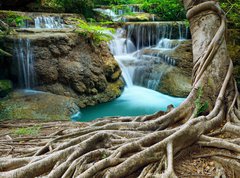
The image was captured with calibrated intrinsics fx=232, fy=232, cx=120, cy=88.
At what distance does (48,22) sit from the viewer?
38.5ft

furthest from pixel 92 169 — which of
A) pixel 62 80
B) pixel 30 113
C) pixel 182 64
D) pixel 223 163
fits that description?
pixel 182 64

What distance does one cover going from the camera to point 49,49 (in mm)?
8859

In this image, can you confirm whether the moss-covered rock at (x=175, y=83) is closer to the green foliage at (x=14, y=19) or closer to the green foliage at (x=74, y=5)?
the green foliage at (x=14, y=19)

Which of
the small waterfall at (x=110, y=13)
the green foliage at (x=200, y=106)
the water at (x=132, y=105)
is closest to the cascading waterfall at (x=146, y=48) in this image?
the water at (x=132, y=105)

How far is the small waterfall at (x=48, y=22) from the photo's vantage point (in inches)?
450

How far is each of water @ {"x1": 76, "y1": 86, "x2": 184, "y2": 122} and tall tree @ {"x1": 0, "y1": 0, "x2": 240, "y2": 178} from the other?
4.72 m

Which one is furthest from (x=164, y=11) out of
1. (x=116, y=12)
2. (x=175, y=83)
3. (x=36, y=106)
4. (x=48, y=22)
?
(x=36, y=106)

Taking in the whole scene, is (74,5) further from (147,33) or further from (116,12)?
(147,33)

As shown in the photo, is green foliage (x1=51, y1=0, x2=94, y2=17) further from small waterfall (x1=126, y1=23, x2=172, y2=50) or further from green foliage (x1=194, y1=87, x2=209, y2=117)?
green foliage (x1=194, y1=87, x2=209, y2=117)

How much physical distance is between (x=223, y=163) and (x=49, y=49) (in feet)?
25.4

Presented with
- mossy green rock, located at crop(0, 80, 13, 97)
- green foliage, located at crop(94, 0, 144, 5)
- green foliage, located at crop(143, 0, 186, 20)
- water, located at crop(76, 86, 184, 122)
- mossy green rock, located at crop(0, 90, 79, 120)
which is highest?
green foliage, located at crop(94, 0, 144, 5)

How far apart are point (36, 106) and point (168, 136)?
583 centimetres

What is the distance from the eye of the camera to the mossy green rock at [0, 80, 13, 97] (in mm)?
7879

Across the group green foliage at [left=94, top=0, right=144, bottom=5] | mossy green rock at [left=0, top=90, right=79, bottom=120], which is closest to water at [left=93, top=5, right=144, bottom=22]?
green foliage at [left=94, top=0, right=144, bottom=5]
